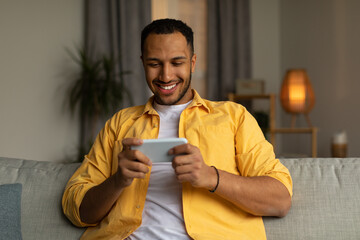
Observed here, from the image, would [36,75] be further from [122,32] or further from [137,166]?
[137,166]

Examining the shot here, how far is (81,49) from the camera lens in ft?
13.2

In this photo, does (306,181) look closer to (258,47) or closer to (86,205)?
(86,205)

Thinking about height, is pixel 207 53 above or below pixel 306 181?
above

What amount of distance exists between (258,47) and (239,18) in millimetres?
482

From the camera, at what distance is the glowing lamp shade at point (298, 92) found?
448 cm

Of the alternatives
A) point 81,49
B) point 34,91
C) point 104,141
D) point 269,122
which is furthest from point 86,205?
point 269,122

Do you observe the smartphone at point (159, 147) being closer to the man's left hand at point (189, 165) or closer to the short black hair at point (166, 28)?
the man's left hand at point (189, 165)

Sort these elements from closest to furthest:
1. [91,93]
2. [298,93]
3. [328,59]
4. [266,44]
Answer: [91,93] < [298,93] < [328,59] < [266,44]

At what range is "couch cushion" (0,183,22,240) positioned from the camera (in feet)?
4.48

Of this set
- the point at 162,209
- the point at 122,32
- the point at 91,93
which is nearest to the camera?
the point at 162,209

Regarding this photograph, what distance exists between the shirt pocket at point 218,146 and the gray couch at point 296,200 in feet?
0.71

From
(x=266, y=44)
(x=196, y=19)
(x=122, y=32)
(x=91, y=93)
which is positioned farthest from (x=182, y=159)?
(x=266, y=44)

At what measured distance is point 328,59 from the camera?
15.4 ft

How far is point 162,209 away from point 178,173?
23 centimetres
